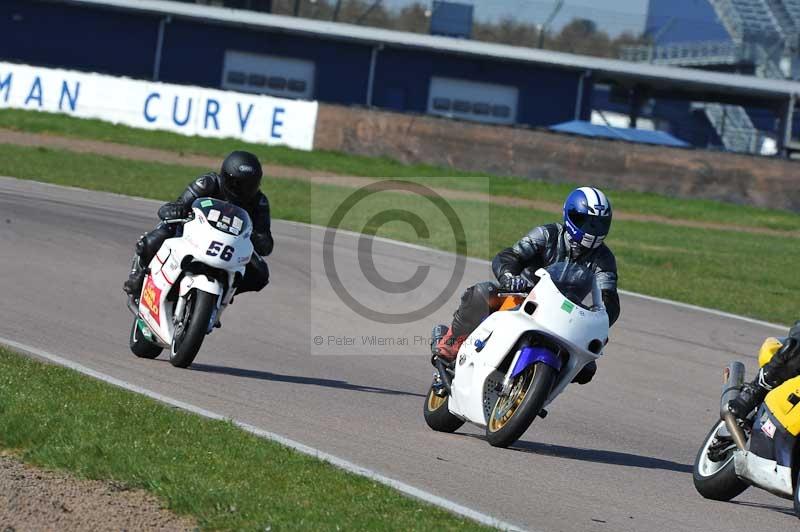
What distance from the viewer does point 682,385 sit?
11.2 metres

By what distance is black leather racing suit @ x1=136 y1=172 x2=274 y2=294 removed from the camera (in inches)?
380

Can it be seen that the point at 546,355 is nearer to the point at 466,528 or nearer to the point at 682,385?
the point at 466,528

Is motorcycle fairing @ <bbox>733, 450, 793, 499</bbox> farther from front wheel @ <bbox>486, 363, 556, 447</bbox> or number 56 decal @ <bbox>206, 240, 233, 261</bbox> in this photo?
number 56 decal @ <bbox>206, 240, 233, 261</bbox>

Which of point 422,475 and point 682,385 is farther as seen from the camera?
point 682,385

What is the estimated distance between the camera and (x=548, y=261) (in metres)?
7.93

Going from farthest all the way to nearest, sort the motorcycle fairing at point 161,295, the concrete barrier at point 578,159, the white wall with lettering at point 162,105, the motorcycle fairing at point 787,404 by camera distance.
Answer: the white wall with lettering at point 162,105
the concrete barrier at point 578,159
the motorcycle fairing at point 161,295
the motorcycle fairing at point 787,404

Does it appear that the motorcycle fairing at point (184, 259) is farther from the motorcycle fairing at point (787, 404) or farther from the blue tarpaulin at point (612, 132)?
the blue tarpaulin at point (612, 132)

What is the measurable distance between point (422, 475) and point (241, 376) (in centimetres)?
299

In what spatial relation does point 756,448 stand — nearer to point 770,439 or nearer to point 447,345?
point 770,439

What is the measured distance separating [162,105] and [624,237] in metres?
12.0

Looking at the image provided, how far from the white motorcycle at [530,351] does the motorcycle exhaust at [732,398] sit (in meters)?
0.73

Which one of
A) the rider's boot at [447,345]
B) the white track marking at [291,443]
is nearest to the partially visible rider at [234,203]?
the white track marking at [291,443]

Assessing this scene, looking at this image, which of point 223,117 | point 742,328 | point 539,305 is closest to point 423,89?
point 223,117

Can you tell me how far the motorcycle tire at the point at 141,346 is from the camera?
9.83m
